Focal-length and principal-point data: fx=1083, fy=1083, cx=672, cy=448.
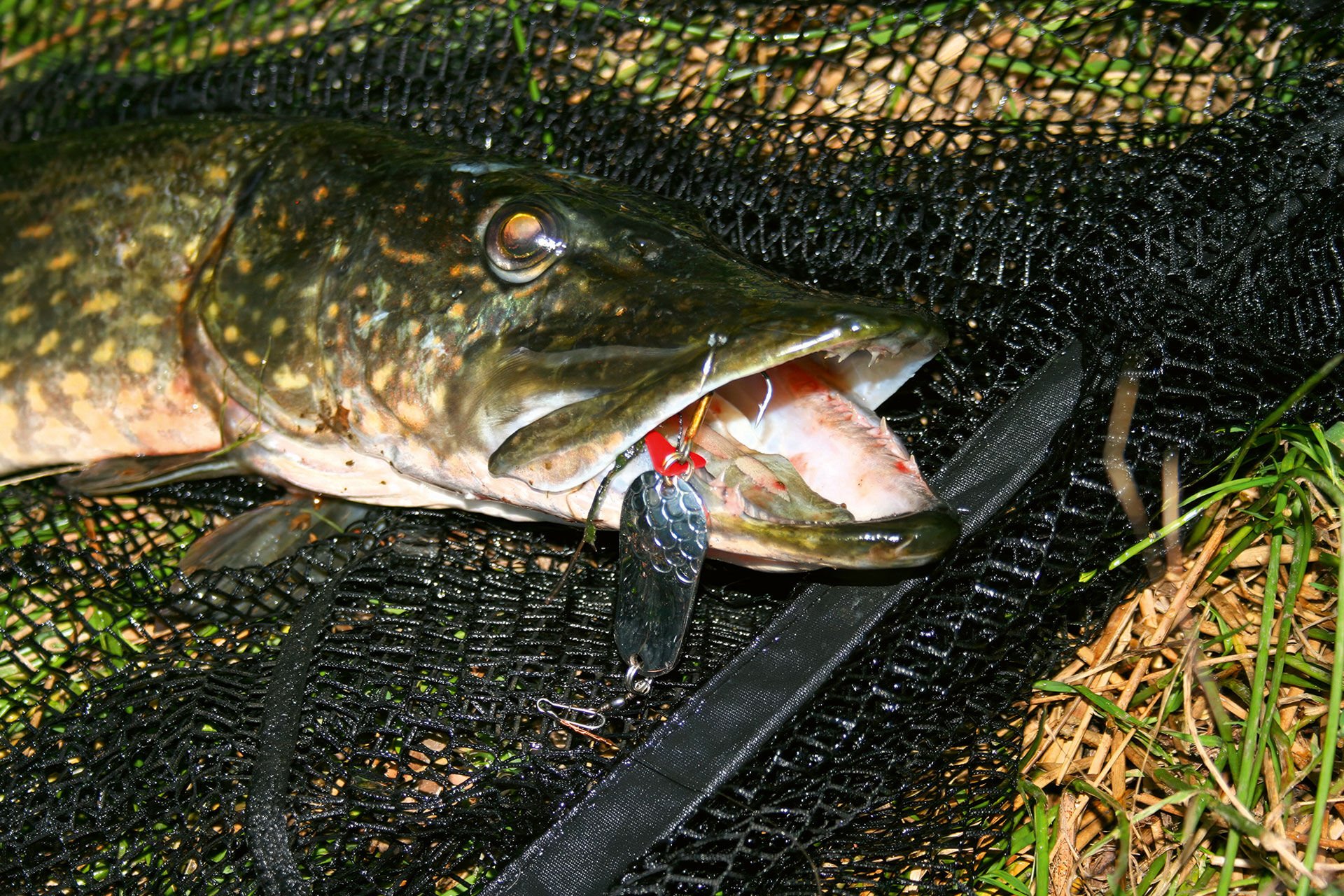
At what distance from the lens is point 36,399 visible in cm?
282

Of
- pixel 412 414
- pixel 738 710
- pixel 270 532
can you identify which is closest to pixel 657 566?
pixel 738 710

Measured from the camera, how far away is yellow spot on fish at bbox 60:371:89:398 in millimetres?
2756

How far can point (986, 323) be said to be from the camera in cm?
238

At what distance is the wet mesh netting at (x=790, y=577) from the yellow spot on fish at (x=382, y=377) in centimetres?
43

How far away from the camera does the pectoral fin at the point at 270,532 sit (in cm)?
260

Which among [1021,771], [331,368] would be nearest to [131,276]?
[331,368]

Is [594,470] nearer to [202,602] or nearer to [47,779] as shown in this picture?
[202,602]

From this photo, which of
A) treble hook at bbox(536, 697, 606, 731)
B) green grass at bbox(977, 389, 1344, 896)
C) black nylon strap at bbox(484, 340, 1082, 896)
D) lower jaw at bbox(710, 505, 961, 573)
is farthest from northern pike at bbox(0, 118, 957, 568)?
green grass at bbox(977, 389, 1344, 896)

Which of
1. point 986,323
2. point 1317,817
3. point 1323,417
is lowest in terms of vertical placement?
point 1317,817

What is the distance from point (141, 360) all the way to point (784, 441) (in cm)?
170

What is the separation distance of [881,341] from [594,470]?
0.53 metres

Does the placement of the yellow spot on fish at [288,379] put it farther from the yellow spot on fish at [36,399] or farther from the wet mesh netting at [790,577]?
the yellow spot on fish at [36,399]

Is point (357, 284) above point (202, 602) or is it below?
above

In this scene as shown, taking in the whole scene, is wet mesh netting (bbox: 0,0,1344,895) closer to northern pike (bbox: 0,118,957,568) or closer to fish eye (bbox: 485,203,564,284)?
northern pike (bbox: 0,118,957,568)
